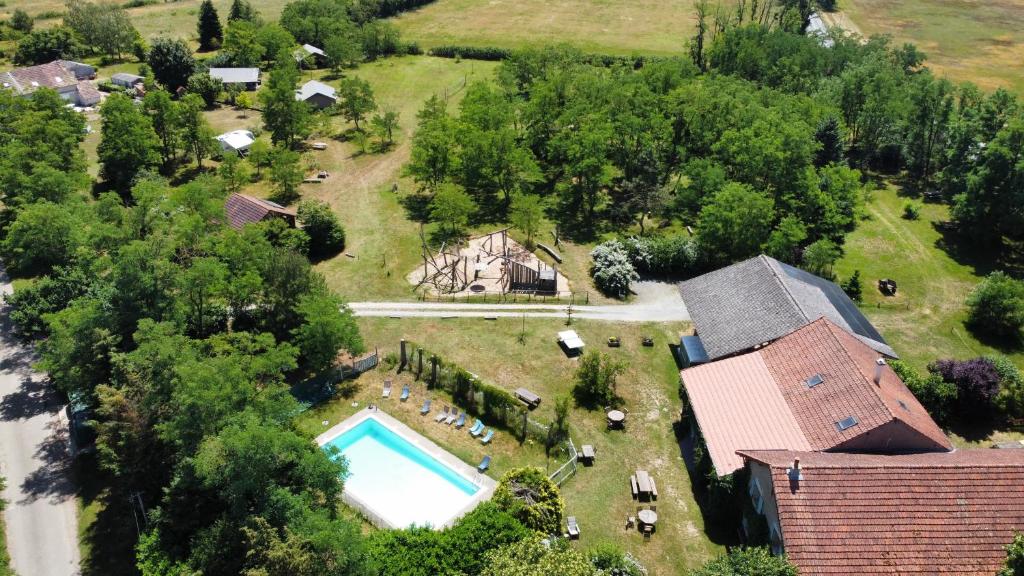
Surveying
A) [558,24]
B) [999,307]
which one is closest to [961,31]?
[558,24]

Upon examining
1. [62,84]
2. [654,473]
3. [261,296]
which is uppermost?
[62,84]

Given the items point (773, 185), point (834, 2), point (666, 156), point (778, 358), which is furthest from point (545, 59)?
point (834, 2)

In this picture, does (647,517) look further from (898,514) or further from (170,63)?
(170,63)

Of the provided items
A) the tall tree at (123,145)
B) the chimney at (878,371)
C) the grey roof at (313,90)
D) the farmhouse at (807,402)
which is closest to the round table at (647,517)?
the farmhouse at (807,402)

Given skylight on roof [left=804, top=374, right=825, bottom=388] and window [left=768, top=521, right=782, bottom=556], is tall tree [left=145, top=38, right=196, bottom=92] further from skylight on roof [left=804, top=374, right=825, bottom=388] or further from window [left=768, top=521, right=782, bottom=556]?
window [left=768, top=521, right=782, bottom=556]

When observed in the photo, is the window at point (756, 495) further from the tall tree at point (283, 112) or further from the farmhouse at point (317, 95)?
the farmhouse at point (317, 95)

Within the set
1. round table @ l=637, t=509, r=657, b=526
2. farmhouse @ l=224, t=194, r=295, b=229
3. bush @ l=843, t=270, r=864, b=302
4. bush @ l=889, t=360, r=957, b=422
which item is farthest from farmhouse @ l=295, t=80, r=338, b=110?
bush @ l=889, t=360, r=957, b=422

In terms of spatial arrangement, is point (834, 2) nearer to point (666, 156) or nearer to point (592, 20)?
point (592, 20)
